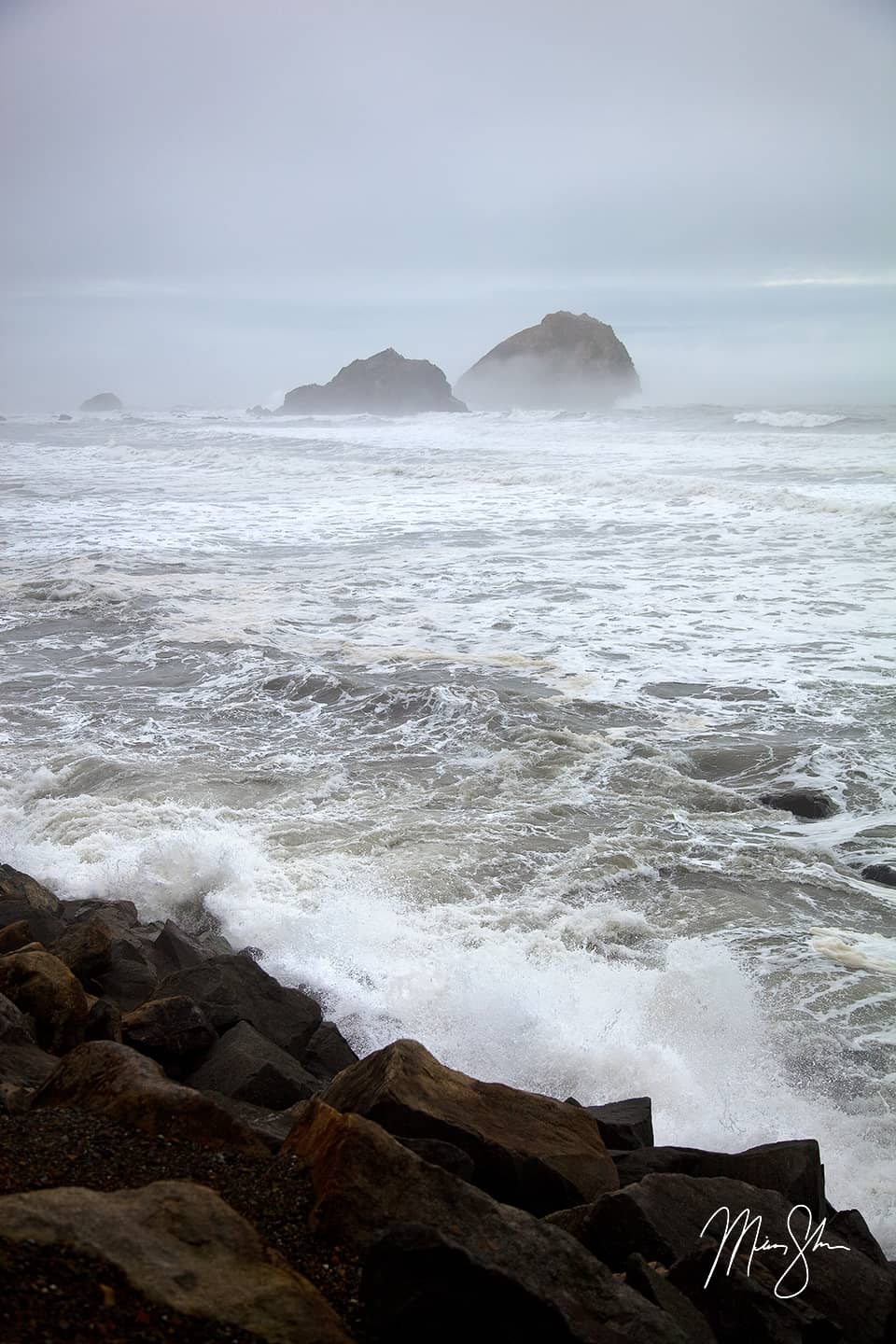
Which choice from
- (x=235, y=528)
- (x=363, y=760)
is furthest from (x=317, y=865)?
(x=235, y=528)

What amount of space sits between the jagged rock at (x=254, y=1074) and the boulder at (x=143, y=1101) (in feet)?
1.87

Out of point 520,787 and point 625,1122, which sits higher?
point 520,787

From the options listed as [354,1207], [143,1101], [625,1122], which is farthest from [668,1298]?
[143,1101]

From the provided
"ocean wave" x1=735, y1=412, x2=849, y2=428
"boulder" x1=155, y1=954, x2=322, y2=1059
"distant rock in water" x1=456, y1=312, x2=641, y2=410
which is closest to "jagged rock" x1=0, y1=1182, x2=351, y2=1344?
"boulder" x1=155, y1=954, x2=322, y2=1059

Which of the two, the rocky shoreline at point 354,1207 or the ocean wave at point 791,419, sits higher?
the ocean wave at point 791,419

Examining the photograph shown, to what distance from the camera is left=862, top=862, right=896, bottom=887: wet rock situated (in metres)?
5.99

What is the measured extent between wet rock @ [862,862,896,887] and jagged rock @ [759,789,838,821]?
27.4 inches

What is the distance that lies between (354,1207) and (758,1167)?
Answer: 145cm

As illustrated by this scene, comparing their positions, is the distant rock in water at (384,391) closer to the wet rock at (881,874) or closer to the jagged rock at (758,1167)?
the wet rock at (881,874)

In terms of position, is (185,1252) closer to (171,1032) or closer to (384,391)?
(171,1032)

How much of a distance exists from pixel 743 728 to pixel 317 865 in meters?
3.96

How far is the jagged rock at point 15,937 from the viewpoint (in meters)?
4.72

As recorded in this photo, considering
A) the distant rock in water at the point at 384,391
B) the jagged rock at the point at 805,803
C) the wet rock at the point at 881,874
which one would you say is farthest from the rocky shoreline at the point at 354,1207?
the distant rock in water at the point at 384,391
